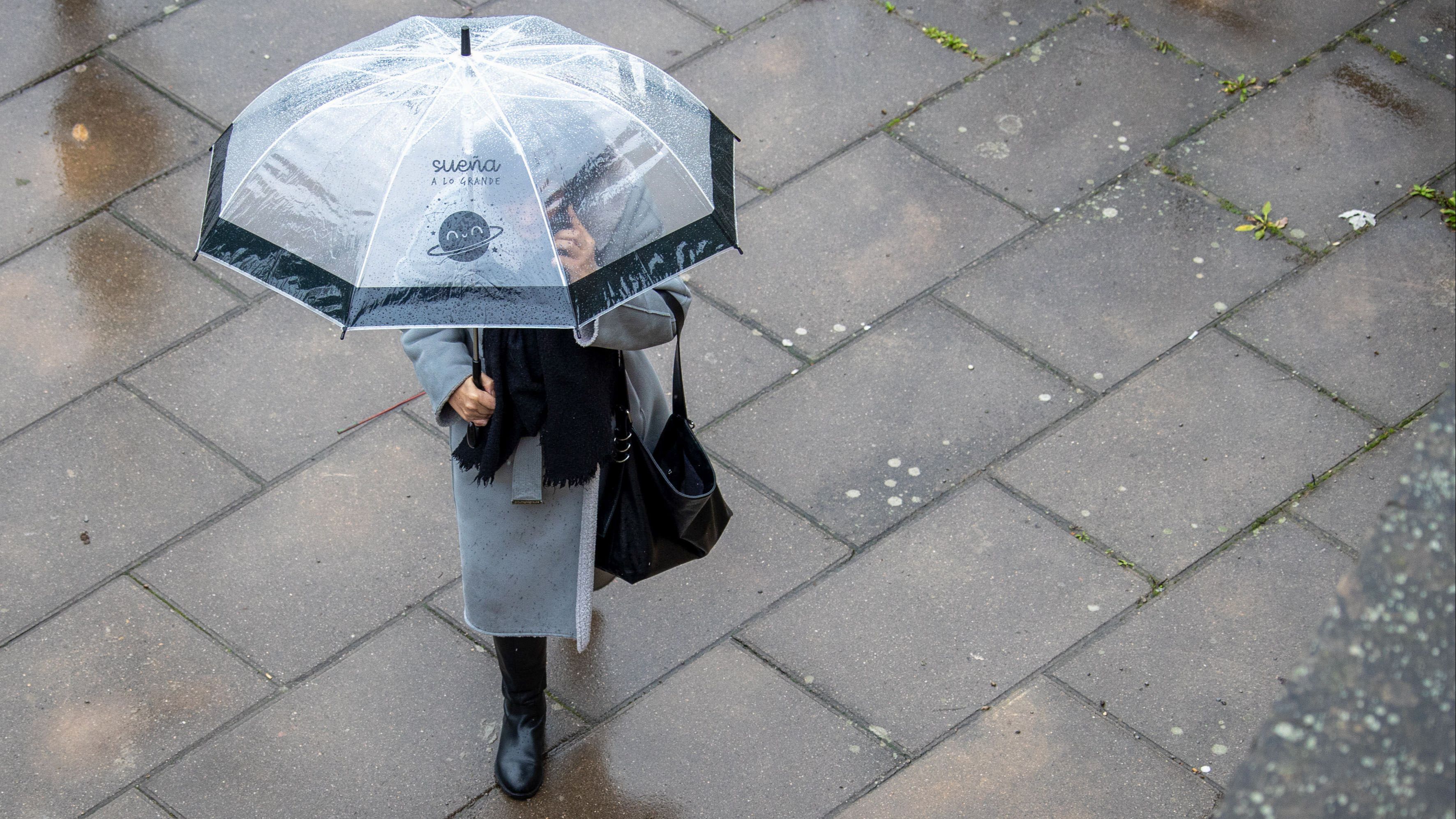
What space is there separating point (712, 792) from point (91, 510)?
2269mm

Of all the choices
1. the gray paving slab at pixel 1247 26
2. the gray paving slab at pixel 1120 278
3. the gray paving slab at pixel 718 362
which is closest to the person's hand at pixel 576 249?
the gray paving slab at pixel 718 362

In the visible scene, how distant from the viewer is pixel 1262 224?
5812mm

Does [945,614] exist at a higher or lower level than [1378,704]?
lower

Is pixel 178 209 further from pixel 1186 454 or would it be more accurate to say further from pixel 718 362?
pixel 1186 454

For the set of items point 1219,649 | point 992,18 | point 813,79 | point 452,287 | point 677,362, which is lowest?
point 1219,649

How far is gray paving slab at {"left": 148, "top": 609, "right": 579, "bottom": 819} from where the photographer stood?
4223 mm

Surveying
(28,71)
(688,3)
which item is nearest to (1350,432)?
(688,3)

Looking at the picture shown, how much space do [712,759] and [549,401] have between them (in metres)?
1.33

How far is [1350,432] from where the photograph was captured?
5109 millimetres

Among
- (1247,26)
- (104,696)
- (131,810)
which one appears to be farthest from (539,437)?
(1247,26)

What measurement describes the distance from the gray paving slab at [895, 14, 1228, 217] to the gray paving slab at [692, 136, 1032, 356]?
17 centimetres

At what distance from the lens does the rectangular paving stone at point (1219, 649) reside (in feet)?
14.2

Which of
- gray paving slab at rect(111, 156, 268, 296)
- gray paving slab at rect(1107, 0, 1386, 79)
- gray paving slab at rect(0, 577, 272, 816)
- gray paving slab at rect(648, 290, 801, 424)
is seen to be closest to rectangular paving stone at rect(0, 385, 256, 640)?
gray paving slab at rect(0, 577, 272, 816)

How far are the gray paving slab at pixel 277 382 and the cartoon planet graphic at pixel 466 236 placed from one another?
2.21m
